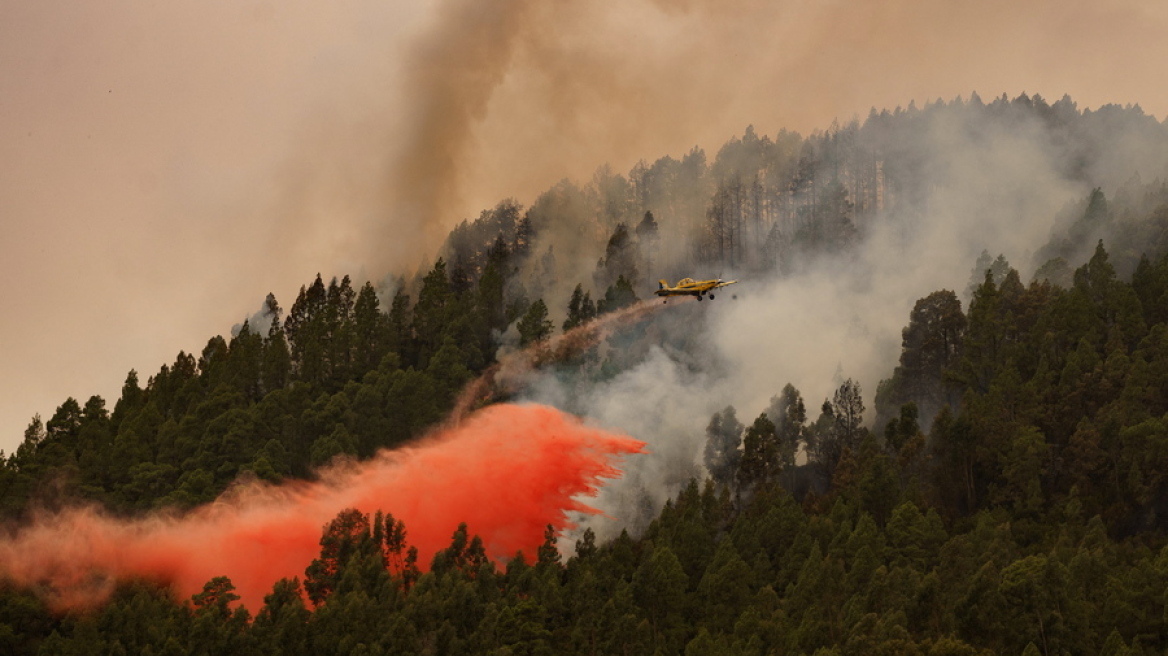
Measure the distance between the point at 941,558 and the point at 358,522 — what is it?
179ft

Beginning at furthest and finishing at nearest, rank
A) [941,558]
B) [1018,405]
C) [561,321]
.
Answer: [561,321]
[1018,405]
[941,558]

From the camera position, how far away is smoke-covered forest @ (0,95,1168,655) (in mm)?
116688

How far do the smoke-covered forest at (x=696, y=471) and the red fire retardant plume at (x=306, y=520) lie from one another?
1.67 ft

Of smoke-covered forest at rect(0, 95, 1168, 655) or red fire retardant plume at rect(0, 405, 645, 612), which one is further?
red fire retardant plume at rect(0, 405, 645, 612)

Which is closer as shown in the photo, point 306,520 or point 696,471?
point 306,520

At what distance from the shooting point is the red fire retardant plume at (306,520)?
132250 mm

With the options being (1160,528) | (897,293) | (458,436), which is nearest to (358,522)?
(458,436)

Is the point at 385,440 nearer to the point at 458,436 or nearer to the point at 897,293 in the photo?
the point at 458,436

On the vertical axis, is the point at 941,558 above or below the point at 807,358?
below

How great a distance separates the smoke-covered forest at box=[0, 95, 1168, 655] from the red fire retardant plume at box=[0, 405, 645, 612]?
1.67 feet

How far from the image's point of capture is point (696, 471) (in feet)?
489

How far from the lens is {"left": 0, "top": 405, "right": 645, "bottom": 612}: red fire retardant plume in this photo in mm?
132250

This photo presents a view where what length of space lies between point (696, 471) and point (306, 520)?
137 ft

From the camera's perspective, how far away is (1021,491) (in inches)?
5182
